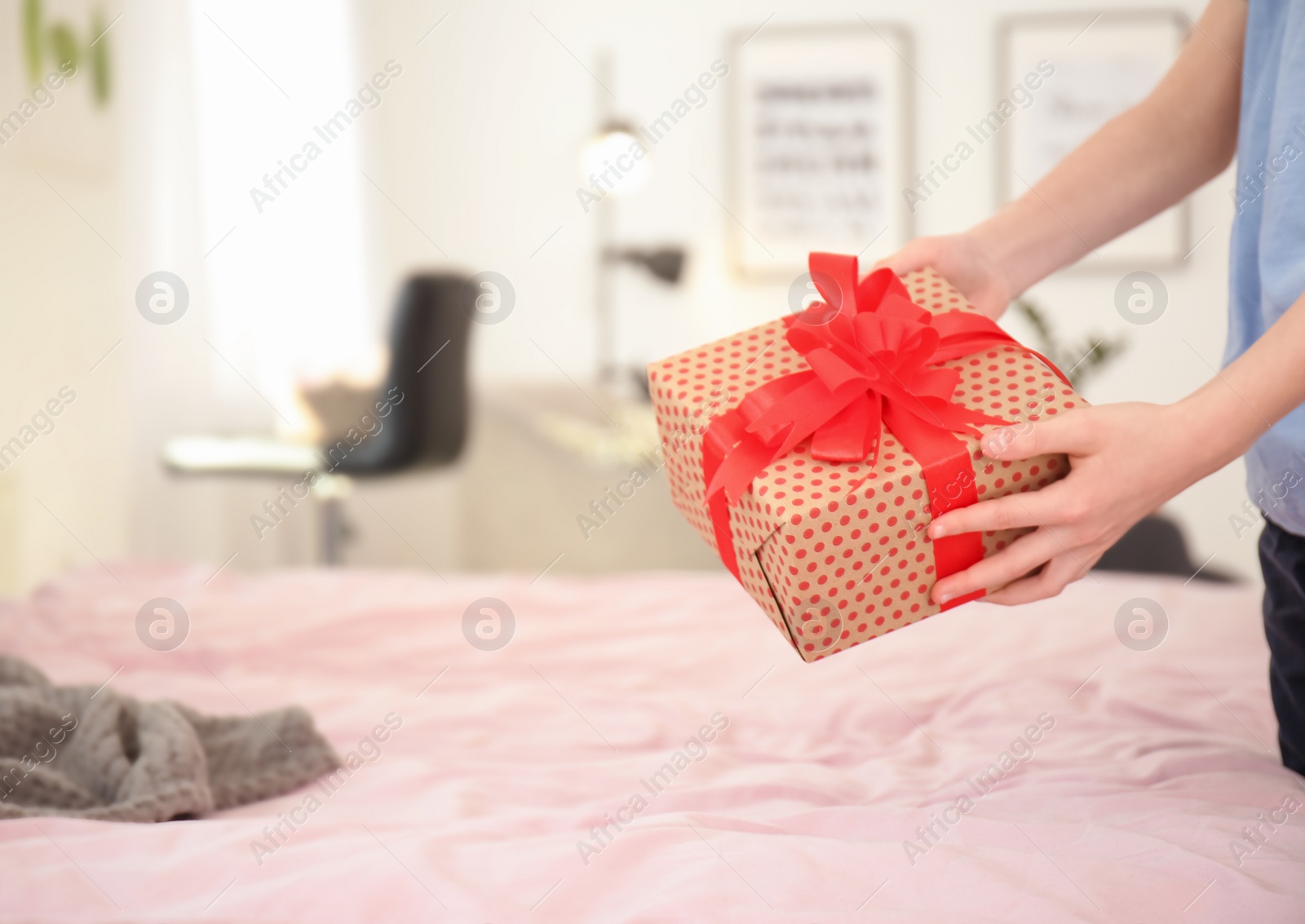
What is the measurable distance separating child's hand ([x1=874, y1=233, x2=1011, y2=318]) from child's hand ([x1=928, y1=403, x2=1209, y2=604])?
0.86ft

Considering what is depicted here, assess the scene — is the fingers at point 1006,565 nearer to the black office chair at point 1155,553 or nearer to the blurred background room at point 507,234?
the black office chair at point 1155,553

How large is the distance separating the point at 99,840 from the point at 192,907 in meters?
0.13

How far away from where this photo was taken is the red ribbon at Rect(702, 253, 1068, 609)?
0.73 m

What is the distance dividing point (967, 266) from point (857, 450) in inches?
12.9

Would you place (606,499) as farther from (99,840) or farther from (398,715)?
(99,840)

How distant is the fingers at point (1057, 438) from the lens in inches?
27.5

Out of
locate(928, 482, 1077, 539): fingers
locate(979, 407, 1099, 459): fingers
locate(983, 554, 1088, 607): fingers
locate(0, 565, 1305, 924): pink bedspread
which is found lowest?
locate(0, 565, 1305, 924): pink bedspread

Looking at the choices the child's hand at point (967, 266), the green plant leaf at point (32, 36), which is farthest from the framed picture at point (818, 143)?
the child's hand at point (967, 266)

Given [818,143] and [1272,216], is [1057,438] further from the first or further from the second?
[818,143]

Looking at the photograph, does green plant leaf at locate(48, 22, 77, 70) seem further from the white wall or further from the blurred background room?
the white wall

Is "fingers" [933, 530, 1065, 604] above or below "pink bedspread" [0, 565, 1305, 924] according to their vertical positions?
above

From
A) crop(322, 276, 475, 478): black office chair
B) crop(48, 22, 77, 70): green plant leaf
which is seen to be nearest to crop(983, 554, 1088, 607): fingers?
crop(322, 276, 475, 478): black office chair

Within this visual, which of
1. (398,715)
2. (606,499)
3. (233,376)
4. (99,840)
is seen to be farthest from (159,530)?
(99,840)

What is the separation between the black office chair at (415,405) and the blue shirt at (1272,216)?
2202mm
